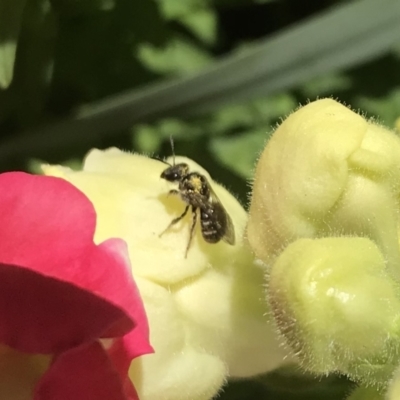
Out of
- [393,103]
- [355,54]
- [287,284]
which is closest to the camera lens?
[287,284]

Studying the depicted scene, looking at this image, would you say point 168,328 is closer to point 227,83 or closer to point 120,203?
point 120,203

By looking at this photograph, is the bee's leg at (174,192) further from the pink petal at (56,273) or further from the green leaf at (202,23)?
the green leaf at (202,23)

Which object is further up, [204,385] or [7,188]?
[7,188]

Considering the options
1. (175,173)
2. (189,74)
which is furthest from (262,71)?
(175,173)

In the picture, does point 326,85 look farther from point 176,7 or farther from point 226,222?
point 226,222

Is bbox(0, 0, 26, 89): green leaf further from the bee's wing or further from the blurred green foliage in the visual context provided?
the bee's wing

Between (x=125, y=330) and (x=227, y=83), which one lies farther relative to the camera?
(x=227, y=83)

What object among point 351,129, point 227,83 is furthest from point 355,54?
point 351,129

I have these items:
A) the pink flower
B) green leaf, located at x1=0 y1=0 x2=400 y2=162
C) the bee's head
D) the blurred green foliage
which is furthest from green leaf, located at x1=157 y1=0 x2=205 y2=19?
the pink flower
